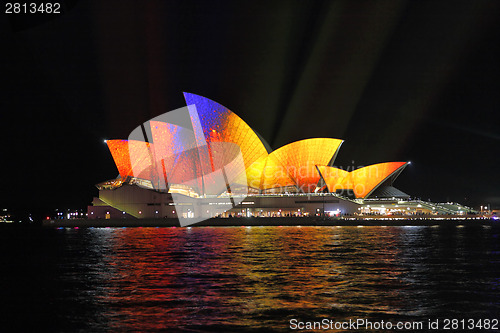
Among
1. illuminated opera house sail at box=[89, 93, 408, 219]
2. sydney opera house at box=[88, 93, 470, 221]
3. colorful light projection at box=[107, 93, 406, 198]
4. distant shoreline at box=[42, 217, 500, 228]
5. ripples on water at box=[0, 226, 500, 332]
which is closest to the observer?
ripples on water at box=[0, 226, 500, 332]

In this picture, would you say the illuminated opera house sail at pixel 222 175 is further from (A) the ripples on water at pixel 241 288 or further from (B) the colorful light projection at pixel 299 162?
(A) the ripples on water at pixel 241 288

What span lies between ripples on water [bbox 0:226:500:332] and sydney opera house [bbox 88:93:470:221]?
99.3ft

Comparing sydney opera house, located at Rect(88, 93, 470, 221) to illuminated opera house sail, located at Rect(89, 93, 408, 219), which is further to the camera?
sydney opera house, located at Rect(88, 93, 470, 221)

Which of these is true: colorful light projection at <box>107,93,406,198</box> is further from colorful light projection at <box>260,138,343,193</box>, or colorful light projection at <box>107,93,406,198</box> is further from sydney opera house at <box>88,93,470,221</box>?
sydney opera house at <box>88,93,470,221</box>

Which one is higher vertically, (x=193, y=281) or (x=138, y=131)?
(x=138, y=131)

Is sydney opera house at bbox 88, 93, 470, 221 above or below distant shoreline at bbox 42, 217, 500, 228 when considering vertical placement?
above

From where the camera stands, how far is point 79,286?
49.0 ft

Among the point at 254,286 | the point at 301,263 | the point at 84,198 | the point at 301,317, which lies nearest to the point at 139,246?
the point at 301,263

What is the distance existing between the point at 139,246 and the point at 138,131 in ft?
96.3

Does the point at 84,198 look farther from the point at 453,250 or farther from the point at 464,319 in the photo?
the point at 464,319

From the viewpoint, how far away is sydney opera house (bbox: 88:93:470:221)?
5316 centimetres

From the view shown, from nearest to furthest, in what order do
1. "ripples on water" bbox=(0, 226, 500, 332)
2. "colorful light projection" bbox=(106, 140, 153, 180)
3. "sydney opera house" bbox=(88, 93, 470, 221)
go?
"ripples on water" bbox=(0, 226, 500, 332) → "sydney opera house" bbox=(88, 93, 470, 221) → "colorful light projection" bbox=(106, 140, 153, 180)

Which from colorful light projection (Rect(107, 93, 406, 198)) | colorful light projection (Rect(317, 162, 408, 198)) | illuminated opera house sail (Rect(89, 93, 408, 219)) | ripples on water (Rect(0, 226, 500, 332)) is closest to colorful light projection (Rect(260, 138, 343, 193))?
colorful light projection (Rect(107, 93, 406, 198))

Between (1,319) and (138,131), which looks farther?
(138,131)
